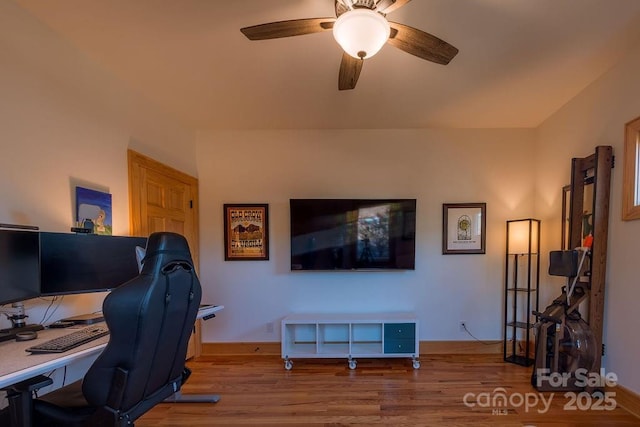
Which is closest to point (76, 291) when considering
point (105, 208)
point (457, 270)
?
point (105, 208)

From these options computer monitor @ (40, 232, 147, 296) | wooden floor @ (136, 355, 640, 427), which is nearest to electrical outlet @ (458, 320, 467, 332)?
wooden floor @ (136, 355, 640, 427)

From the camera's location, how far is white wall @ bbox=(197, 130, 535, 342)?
340cm

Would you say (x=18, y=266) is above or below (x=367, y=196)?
below

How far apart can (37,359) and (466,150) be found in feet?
12.3

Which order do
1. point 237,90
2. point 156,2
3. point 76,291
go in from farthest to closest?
1. point 237,90
2. point 76,291
3. point 156,2

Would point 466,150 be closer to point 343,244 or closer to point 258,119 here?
point 343,244

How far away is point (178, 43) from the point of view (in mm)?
1991

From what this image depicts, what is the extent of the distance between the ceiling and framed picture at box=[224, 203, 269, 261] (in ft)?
3.16

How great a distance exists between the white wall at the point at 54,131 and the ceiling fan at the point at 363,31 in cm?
128

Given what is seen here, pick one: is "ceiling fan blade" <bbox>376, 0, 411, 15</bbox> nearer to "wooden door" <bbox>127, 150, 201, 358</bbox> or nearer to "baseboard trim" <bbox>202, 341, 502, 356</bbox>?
"wooden door" <bbox>127, 150, 201, 358</bbox>

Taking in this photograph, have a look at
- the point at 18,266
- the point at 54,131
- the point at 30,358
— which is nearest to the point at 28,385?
the point at 30,358

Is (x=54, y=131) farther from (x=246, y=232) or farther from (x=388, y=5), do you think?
(x=388, y=5)

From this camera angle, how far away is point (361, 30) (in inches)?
53.3

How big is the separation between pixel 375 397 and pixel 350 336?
2.19 ft
